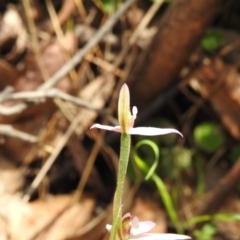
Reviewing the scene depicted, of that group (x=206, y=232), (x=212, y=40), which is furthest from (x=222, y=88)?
(x=206, y=232)

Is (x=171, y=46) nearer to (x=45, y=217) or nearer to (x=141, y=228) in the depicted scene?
(x=45, y=217)

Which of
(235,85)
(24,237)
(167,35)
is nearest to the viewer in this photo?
(24,237)

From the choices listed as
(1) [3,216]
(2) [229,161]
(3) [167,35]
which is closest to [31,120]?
(1) [3,216]

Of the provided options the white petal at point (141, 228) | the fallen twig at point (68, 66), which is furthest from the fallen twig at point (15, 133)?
the white petal at point (141, 228)

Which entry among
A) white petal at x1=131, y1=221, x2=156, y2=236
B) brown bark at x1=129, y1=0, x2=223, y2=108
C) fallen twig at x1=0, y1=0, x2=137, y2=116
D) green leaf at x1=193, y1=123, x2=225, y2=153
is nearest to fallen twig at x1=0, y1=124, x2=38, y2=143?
fallen twig at x1=0, y1=0, x2=137, y2=116

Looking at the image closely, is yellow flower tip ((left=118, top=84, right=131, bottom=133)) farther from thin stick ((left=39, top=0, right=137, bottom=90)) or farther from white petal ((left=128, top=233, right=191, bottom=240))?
thin stick ((left=39, top=0, right=137, bottom=90))

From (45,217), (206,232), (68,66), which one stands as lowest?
(206,232)

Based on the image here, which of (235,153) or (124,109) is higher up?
(235,153)

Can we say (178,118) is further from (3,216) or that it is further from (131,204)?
(3,216)
